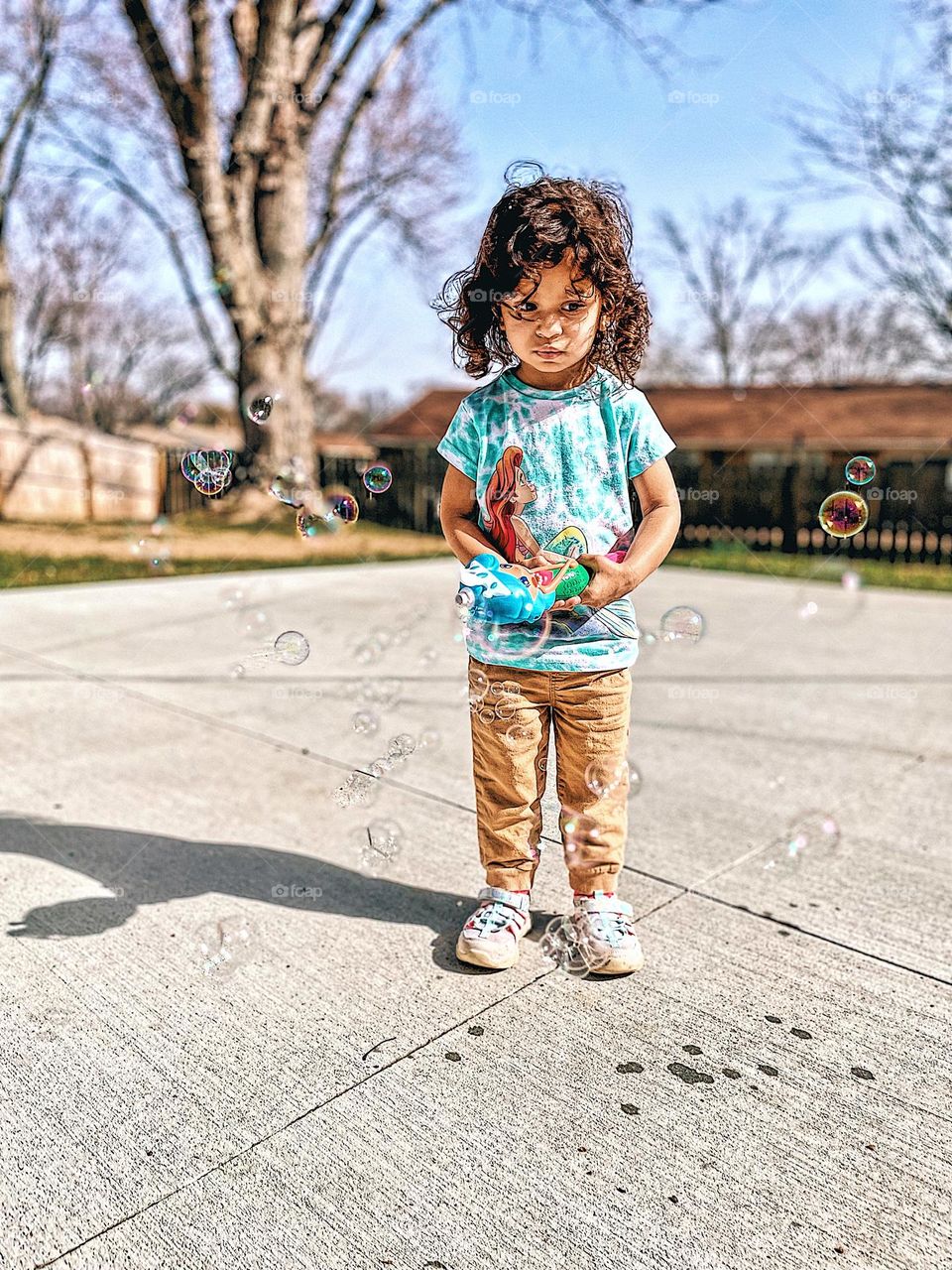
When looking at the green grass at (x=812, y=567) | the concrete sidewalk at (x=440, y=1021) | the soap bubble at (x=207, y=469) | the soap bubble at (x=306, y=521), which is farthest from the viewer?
the green grass at (x=812, y=567)

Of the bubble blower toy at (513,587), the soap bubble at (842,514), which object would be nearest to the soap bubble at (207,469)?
the bubble blower toy at (513,587)

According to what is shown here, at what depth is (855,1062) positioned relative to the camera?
2039 mm

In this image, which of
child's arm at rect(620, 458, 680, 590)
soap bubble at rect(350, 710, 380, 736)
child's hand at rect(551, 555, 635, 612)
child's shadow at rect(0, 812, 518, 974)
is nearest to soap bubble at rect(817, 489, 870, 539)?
child's arm at rect(620, 458, 680, 590)

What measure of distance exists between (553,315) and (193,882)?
5.77ft

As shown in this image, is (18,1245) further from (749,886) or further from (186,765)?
(186,765)

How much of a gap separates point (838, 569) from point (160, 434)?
32.7 metres

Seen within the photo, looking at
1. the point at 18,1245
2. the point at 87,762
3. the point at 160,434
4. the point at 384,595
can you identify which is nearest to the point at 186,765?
the point at 87,762

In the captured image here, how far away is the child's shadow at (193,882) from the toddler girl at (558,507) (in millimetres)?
314

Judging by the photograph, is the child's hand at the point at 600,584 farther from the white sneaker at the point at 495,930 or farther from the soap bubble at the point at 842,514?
the soap bubble at the point at 842,514

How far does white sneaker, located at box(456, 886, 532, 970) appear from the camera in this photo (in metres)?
2.35

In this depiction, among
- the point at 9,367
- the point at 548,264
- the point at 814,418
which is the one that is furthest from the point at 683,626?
the point at 814,418

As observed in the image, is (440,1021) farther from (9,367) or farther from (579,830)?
(9,367)

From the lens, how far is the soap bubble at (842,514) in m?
3.26

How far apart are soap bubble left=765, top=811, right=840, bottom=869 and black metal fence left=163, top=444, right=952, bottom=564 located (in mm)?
9771
